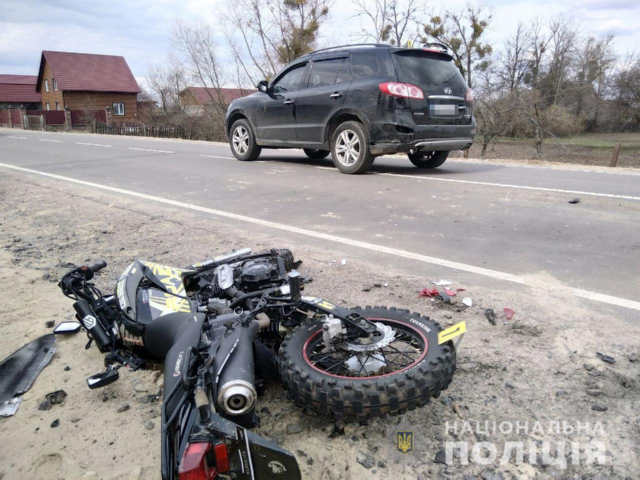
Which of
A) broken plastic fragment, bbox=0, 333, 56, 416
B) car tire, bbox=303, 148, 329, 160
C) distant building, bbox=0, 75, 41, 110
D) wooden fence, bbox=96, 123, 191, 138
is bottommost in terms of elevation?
broken plastic fragment, bbox=0, 333, 56, 416

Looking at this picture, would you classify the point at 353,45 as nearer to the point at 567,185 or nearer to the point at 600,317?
the point at 567,185

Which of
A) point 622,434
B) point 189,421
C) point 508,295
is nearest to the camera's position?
point 189,421

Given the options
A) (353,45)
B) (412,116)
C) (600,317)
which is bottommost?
(600,317)

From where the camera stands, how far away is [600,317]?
9.27 feet

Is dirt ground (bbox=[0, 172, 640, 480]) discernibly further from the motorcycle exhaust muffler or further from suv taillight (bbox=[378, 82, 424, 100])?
suv taillight (bbox=[378, 82, 424, 100])

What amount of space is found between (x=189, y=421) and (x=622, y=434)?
1.63m

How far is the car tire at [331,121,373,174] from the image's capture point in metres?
7.91

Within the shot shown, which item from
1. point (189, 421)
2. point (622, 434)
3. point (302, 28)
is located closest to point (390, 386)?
point (189, 421)

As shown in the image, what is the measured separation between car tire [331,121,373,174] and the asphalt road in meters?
0.22

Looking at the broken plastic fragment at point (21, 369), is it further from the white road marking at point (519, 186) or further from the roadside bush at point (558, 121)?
the roadside bush at point (558, 121)

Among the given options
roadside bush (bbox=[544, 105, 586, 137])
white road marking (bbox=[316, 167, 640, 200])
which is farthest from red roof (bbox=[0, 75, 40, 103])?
white road marking (bbox=[316, 167, 640, 200])

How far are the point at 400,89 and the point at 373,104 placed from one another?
48cm

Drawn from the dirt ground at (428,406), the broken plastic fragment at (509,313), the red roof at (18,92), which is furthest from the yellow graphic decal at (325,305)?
the red roof at (18,92)

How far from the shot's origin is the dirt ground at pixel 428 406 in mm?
1803
